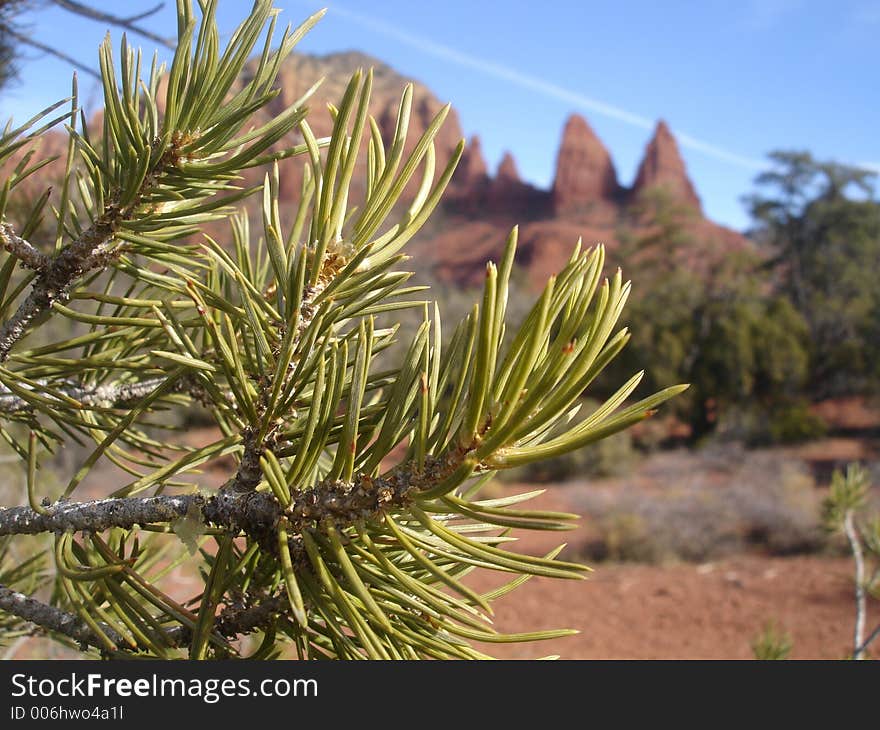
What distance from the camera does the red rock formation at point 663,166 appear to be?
39.6 metres

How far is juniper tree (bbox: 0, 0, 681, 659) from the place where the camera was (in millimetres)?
358

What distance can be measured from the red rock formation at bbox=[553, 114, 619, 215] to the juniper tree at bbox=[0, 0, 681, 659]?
38.9 meters

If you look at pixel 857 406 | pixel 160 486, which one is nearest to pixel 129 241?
pixel 160 486

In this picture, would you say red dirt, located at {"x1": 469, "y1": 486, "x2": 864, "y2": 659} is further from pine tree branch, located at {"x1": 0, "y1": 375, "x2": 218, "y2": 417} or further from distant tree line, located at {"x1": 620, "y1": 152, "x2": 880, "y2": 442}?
distant tree line, located at {"x1": 620, "y1": 152, "x2": 880, "y2": 442}

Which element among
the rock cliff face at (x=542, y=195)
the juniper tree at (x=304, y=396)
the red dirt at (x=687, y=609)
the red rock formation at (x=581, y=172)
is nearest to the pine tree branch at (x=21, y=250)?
the juniper tree at (x=304, y=396)

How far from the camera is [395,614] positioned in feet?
1.48

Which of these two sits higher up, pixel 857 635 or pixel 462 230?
pixel 462 230

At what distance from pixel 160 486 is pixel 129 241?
0.58 ft

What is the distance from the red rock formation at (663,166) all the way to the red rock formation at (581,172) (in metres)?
1.73

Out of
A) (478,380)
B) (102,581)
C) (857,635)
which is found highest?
(478,380)

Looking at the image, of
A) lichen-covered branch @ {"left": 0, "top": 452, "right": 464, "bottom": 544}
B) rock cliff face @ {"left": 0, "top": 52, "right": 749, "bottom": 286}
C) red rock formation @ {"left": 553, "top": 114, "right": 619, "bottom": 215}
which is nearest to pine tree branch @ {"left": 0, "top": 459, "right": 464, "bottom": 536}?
lichen-covered branch @ {"left": 0, "top": 452, "right": 464, "bottom": 544}

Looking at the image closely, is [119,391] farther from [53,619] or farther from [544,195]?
[544,195]

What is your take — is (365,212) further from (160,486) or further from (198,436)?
(198,436)

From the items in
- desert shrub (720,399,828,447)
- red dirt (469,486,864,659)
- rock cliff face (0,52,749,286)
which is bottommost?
red dirt (469,486,864,659)
